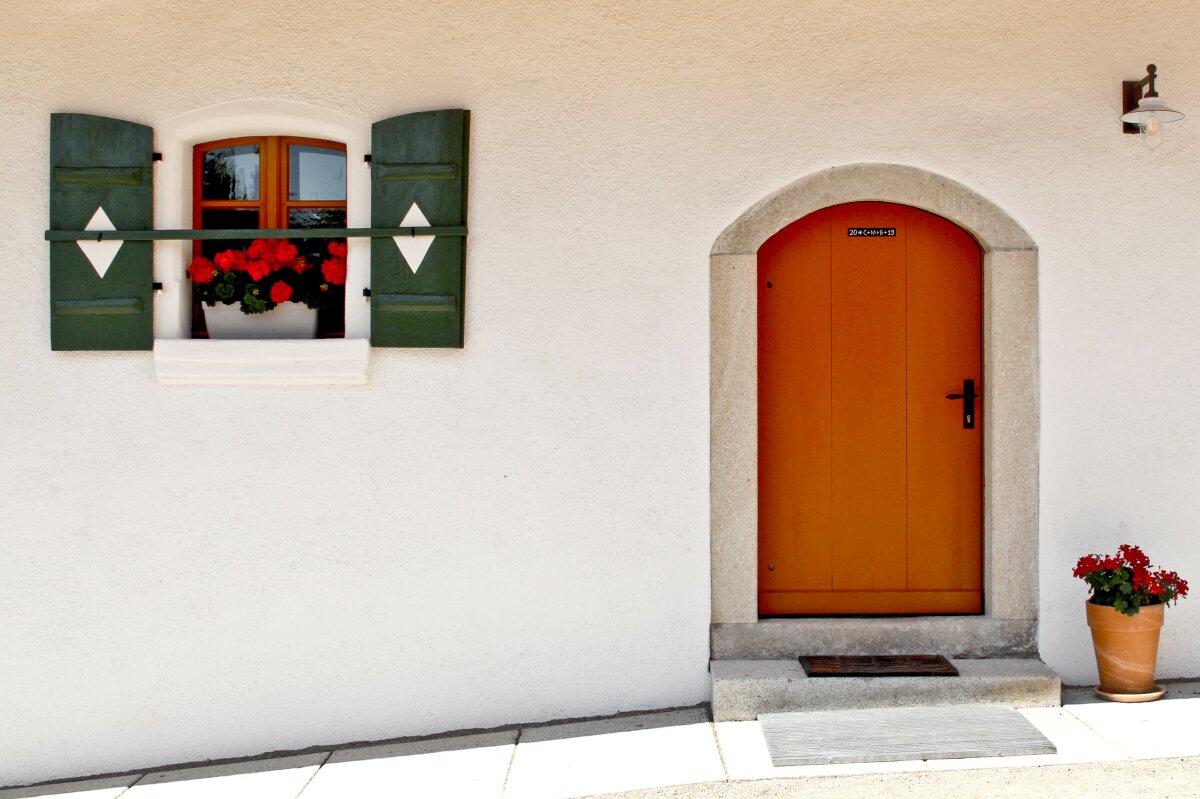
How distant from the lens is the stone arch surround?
4.82 metres

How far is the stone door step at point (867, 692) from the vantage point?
4.54 metres

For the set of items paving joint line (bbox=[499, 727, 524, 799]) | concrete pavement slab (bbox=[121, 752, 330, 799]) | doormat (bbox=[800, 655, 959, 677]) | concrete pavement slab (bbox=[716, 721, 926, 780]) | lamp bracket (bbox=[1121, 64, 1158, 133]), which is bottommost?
concrete pavement slab (bbox=[121, 752, 330, 799])

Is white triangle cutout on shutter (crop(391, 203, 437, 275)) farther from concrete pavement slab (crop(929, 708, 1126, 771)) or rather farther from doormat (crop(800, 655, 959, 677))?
concrete pavement slab (crop(929, 708, 1126, 771))

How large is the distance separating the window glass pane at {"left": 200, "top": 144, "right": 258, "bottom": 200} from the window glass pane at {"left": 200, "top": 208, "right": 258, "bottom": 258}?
7 centimetres

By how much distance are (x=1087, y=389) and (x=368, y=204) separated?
3457 mm

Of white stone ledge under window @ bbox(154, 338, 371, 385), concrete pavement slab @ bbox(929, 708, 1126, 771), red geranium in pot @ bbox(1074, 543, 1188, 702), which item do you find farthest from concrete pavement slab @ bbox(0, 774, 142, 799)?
red geranium in pot @ bbox(1074, 543, 1188, 702)

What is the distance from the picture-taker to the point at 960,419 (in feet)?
16.5

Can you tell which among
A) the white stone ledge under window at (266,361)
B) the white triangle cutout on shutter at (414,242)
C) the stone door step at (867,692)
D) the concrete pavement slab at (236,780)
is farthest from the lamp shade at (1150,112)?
the concrete pavement slab at (236,780)

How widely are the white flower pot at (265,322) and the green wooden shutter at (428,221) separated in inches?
15.1

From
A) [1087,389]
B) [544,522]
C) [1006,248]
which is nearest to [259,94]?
[544,522]

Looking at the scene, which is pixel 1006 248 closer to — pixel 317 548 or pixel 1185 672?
pixel 1185 672

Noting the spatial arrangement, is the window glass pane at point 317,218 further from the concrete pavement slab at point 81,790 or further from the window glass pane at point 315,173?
the concrete pavement slab at point 81,790

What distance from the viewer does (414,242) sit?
4789mm

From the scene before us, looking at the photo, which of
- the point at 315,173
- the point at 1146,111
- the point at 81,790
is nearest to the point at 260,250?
the point at 315,173
